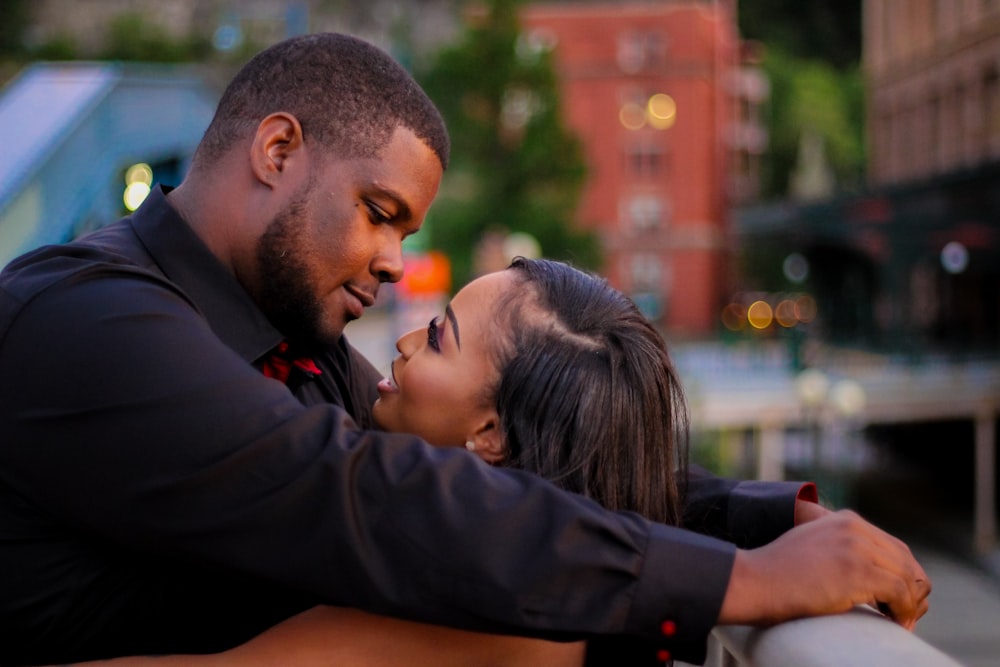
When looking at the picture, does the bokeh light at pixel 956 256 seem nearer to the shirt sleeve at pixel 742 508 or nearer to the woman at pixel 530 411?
the shirt sleeve at pixel 742 508

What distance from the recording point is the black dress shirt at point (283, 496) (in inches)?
63.5

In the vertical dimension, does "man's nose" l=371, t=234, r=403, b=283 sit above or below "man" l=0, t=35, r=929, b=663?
above

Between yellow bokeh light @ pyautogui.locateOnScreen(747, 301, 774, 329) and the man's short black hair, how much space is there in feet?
148

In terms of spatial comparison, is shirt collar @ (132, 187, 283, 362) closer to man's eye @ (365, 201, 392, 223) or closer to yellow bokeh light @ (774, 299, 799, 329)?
man's eye @ (365, 201, 392, 223)

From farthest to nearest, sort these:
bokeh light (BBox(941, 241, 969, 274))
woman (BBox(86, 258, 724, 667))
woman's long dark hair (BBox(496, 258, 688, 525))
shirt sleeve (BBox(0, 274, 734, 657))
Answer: bokeh light (BBox(941, 241, 969, 274)) < woman's long dark hair (BBox(496, 258, 688, 525)) < woman (BBox(86, 258, 724, 667)) < shirt sleeve (BBox(0, 274, 734, 657))

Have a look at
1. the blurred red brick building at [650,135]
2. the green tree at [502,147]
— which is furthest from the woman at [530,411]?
the blurred red brick building at [650,135]

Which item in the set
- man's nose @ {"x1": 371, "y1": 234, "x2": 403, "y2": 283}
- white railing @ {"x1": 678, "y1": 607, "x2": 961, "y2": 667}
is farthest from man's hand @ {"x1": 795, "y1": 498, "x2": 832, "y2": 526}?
man's nose @ {"x1": 371, "y1": 234, "x2": 403, "y2": 283}

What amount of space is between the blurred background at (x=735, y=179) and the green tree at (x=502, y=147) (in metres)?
0.08

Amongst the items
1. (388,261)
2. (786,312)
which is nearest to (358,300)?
(388,261)

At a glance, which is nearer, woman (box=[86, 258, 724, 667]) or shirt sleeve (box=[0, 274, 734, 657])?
shirt sleeve (box=[0, 274, 734, 657])

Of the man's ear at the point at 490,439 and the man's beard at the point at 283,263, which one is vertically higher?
A: the man's beard at the point at 283,263

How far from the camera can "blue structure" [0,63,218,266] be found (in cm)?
421

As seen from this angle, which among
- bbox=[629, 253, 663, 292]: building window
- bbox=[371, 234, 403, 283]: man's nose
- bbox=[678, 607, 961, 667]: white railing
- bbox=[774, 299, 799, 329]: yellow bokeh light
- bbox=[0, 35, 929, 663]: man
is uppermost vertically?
bbox=[371, 234, 403, 283]: man's nose

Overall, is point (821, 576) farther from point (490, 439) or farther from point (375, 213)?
point (375, 213)
